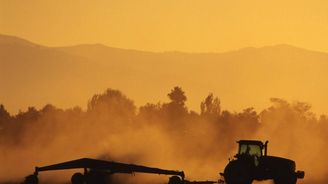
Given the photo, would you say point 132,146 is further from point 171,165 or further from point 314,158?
point 314,158

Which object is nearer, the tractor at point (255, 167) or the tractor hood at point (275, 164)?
the tractor at point (255, 167)

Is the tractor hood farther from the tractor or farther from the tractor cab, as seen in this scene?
the tractor cab

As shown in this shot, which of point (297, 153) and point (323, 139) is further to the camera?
point (323, 139)

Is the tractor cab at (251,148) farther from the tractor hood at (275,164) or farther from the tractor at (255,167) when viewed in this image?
the tractor hood at (275,164)

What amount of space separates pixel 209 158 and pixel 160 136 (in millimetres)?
19192

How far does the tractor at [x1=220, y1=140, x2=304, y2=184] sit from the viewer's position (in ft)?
213

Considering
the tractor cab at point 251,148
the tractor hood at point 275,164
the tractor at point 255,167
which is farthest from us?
the tractor hood at point 275,164

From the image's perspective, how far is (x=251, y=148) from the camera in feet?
218

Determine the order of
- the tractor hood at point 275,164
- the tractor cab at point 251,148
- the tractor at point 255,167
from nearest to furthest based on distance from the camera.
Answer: the tractor at point 255,167, the tractor cab at point 251,148, the tractor hood at point 275,164

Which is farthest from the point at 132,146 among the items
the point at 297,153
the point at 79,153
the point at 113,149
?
the point at 297,153

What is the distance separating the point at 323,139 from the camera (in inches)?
7333

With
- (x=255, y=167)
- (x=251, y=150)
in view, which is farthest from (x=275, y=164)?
(x=251, y=150)

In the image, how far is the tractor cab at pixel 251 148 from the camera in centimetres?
6632

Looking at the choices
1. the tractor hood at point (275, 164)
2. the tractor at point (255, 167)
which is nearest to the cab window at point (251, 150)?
the tractor at point (255, 167)
